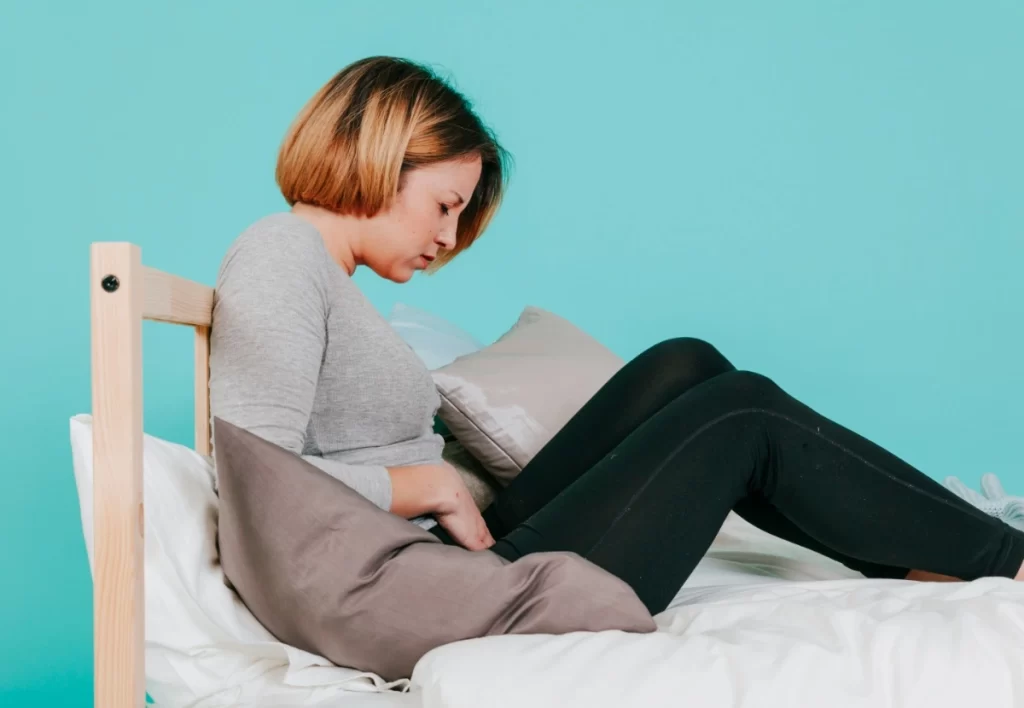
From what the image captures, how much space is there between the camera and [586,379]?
1.67 meters

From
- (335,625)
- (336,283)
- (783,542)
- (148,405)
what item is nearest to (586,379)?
(783,542)

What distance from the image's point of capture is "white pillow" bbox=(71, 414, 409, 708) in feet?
3.04

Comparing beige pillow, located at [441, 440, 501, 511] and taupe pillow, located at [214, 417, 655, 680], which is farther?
beige pillow, located at [441, 440, 501, 511]

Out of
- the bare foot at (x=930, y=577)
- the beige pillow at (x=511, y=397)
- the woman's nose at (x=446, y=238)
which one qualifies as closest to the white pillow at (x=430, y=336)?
the beige pillow at (x=511, y=397)

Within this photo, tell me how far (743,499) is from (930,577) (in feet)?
0.89

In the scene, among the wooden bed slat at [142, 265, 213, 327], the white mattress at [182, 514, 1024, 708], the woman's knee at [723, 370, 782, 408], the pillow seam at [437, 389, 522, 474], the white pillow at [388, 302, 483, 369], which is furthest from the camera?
the white pillow at [388, 302, 483, 369]

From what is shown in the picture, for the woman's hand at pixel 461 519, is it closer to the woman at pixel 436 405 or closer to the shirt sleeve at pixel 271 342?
the woman at pixel 436 405

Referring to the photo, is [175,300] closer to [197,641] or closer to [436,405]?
[197,641]

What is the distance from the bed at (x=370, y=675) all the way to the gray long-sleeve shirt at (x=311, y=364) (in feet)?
0.21

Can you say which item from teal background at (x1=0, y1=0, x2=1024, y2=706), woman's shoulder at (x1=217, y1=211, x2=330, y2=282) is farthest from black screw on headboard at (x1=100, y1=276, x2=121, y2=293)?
teal background at (x1=0, y1=0, x2=1024, y2=706)

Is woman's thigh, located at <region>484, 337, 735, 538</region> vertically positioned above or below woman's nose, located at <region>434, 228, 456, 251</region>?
below

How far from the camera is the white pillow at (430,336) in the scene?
185 cm

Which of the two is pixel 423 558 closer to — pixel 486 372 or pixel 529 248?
pixel 486 372

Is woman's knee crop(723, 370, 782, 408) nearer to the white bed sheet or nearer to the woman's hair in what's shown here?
the white bed sheet
